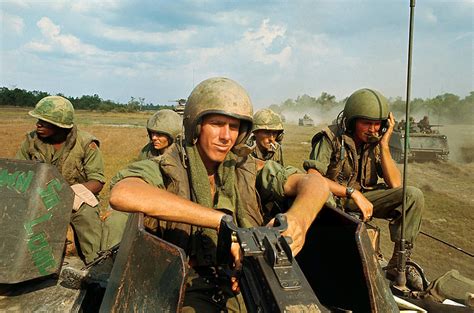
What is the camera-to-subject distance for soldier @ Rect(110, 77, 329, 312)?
248cm

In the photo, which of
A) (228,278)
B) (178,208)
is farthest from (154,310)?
(228,278)

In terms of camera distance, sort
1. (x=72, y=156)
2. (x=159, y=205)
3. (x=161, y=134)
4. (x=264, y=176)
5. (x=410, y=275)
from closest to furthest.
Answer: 1. (x=159, y=205)
2. (x=264, y=176)
3. (x=410, y=275)
4. (x=72, y=156)
5. (x=161, y=134)

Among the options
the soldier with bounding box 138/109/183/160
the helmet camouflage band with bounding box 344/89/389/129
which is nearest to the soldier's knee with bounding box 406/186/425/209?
the helmet camouflage band with bounding box 344/89/389/129

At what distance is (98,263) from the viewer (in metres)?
3.96

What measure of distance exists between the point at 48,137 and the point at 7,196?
7.64ft

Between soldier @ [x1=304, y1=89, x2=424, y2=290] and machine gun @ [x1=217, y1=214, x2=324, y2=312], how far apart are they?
307 centimetres

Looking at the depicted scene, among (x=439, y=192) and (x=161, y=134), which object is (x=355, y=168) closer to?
(x=161, y=134)

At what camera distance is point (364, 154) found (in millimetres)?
5527

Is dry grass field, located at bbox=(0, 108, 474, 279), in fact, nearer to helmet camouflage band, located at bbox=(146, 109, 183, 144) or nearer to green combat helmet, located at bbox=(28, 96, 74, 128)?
helmet camouflage band, located at bbox=(146, 109, 183, 144)

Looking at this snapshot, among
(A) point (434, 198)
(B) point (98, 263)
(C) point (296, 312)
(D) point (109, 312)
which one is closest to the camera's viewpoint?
(C) point (296, 312)

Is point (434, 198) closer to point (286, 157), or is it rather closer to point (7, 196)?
point (286, 157)

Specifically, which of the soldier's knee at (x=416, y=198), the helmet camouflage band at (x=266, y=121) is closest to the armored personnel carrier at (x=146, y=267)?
the soldier's knee at (x=416, y=198)

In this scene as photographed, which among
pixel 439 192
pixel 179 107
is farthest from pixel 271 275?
pixel 439 192

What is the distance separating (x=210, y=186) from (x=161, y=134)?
15.0 ft
